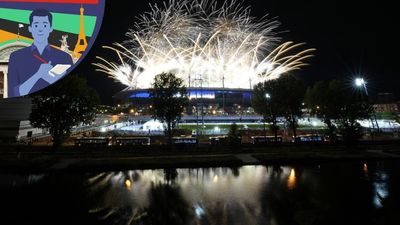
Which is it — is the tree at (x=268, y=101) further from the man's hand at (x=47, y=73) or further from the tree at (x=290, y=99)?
the man's hand at (x=47, y=73)

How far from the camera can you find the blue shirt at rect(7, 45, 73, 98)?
77.3ft

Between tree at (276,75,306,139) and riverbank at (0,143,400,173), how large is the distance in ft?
25.8

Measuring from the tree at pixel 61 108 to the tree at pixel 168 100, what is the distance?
8765mm

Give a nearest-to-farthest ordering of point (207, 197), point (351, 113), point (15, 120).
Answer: point (207, 197), point (351, 113), point (15, 120)

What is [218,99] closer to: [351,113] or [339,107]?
[339,107]

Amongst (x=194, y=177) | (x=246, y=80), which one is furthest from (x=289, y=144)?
(x=246, y=80)

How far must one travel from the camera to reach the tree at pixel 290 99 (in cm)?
4372

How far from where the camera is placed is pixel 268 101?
148 ft

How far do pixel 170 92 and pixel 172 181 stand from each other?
768 inches

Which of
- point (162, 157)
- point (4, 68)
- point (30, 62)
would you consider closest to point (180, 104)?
point (162, 157)

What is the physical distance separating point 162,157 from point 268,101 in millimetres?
23598

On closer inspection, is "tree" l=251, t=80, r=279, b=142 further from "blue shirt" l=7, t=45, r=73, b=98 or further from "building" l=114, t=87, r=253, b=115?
"building" l=114, t=87, r=253, b=115

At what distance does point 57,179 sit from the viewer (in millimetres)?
20297

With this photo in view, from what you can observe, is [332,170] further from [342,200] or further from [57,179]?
[57,179]
